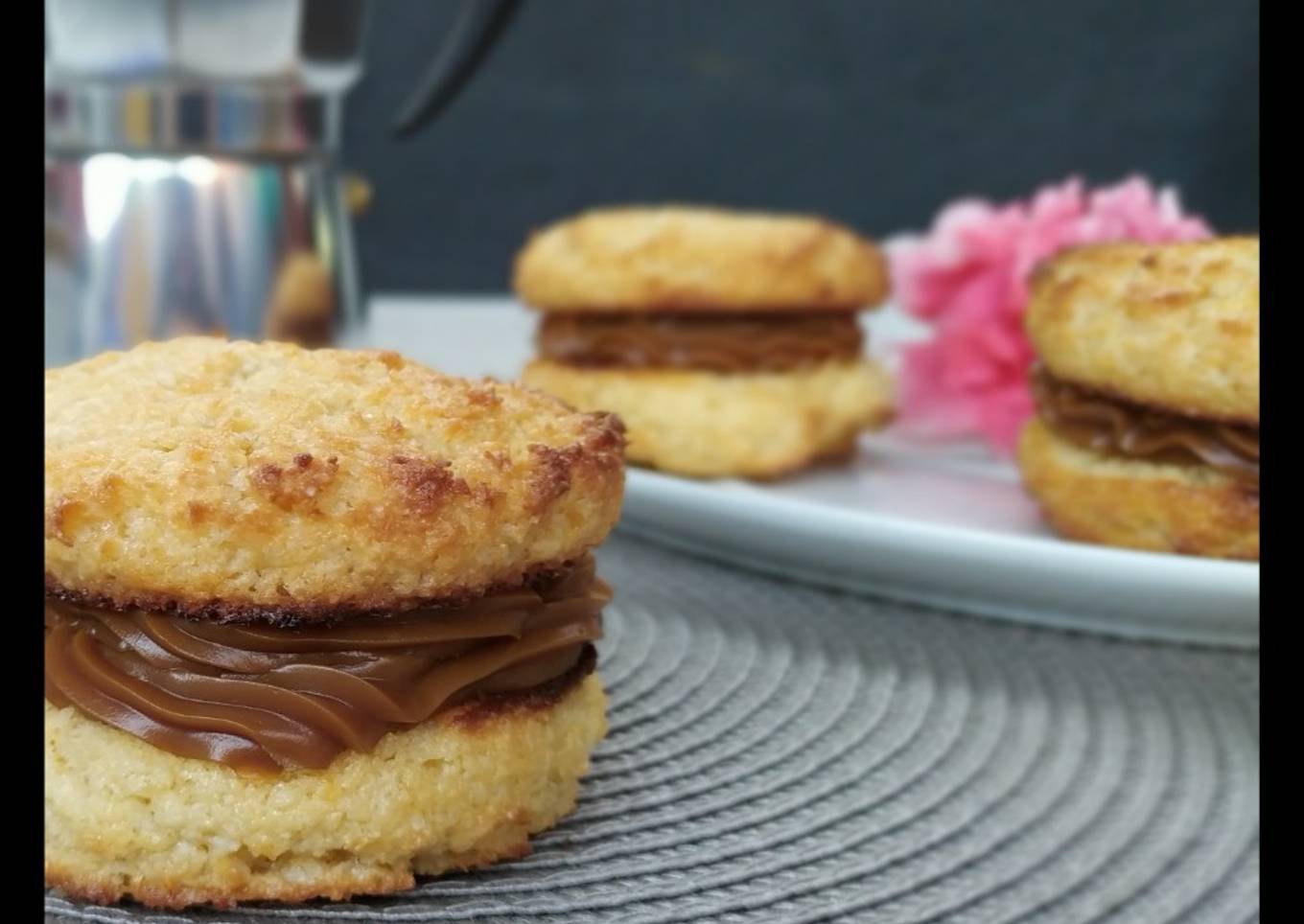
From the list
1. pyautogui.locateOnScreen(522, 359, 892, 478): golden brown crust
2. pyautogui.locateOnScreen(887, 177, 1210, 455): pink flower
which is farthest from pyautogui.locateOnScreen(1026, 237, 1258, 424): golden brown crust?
pyautogui.locateOnScreen(887, 177, 1210, 455): pink flower

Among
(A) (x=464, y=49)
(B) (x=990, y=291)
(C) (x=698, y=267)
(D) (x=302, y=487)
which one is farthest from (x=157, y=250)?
(D) (x=302, y=487)

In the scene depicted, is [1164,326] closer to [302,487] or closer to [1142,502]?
[1142,502]

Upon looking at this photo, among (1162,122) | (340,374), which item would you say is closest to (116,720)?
(340,374)

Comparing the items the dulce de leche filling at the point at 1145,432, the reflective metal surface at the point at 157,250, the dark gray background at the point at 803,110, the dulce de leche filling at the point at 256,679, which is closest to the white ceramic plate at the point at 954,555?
the dulce de leche filling at the point at 1145,432

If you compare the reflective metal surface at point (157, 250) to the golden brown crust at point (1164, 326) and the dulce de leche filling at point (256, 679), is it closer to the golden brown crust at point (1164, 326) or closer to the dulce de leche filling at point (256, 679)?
the golden brown crust at point (1164, 326)

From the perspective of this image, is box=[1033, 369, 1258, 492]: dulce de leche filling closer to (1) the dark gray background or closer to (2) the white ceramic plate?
(2) the white ceramic plate

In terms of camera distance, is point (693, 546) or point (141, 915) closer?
point (141, 915)

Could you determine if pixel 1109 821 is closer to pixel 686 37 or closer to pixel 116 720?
pixel 116 720
